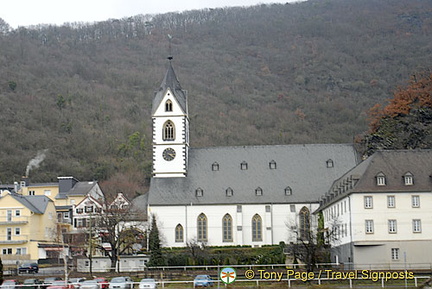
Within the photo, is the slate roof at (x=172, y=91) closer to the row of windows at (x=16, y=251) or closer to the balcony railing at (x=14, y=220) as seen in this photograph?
the balcony railing at (x=14, y=220)

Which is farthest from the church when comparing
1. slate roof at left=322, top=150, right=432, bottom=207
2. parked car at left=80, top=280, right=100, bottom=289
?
parked car at left=80, top=280, right=100, bottom=289

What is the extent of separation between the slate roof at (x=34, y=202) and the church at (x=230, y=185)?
45.2 feet

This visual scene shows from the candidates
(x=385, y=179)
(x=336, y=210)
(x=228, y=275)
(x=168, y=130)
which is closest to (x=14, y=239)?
(x=168, y=130)

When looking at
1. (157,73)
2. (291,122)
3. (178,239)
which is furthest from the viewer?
(157,73)

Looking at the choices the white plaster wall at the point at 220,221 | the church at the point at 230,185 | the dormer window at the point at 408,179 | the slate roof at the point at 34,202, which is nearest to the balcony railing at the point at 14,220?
the slate roof at the point at 34,202

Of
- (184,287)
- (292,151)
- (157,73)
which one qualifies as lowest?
(184,287)

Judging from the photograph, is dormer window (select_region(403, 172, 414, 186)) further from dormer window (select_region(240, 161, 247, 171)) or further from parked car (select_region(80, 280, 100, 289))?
parked car (select_region(80, 280, 100, 289))

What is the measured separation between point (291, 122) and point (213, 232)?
2933 inches

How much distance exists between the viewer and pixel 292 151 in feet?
303

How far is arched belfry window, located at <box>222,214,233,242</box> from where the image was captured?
88438 millimetres

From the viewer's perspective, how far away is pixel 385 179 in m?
72.3

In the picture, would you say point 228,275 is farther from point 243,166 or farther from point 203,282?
point 243,166

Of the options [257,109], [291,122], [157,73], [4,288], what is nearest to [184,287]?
[4,288]

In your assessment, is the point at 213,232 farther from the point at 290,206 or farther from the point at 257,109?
the point at 257,109
